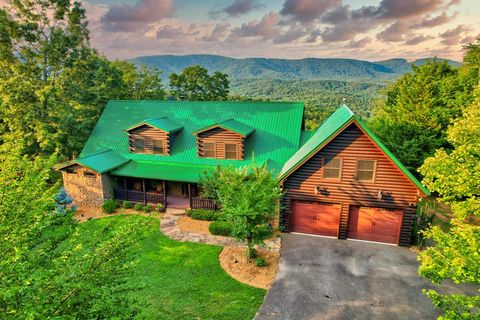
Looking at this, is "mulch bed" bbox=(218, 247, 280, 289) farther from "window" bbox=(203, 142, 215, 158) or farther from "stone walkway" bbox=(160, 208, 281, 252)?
"window" bbox=(203, 142, 215, 158)

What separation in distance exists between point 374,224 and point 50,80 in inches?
1304

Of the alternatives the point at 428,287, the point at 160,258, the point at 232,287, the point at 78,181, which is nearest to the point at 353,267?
the point at 428,287

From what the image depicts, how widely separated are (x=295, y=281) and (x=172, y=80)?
163 feet

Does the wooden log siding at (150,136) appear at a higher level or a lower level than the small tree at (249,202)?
higher

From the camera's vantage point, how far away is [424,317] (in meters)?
11.5

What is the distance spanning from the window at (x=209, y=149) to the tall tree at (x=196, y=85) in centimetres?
3575

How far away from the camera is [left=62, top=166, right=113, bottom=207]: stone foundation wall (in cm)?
2278

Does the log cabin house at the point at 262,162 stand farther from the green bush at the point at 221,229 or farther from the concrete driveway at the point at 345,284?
the green bush at the point at 221,229


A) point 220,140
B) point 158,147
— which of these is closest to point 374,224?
point 220,140

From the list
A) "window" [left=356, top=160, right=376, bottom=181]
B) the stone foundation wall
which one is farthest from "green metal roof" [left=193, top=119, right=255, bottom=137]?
"window" [left=356, top=160, right=376, bottom=181]

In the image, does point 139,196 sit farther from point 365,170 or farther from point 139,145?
point 365,170

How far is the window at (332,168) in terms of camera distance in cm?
1681

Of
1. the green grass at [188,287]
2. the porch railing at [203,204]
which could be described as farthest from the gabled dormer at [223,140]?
the green grass at [188,287]

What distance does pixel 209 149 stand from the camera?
2291 centimetres
